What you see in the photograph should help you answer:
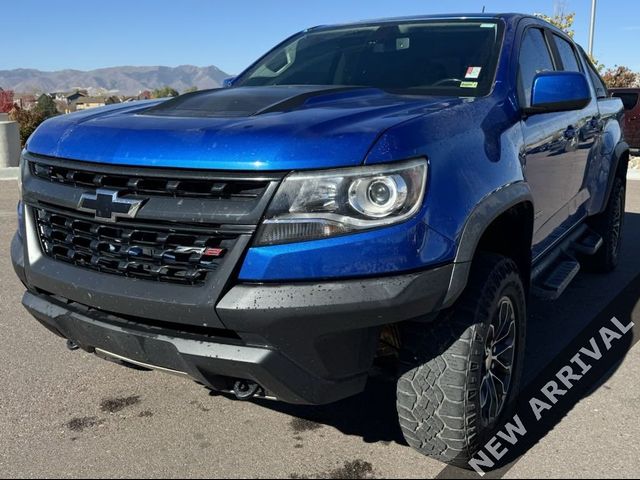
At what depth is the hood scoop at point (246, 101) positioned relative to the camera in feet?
8.20

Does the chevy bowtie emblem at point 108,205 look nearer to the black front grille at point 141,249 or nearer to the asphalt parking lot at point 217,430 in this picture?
the black front grille at point 141,249

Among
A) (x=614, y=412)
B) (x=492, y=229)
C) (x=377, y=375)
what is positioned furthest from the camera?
(x=614, y=412)

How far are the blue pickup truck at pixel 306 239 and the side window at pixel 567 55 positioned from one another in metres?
1.49

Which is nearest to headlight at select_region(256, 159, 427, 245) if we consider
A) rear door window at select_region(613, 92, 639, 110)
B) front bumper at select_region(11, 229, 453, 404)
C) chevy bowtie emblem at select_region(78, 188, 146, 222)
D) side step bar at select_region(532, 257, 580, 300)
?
front bumper at select_region(11, 229, 453, 404)

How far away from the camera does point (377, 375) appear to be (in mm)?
2533

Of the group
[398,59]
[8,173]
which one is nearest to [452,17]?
[398,59]

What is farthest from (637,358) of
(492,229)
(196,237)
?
(196,237)

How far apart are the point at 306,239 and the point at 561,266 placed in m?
2.48

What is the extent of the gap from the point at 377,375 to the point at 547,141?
5.27 feet

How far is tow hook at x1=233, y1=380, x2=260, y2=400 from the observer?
7.44ft

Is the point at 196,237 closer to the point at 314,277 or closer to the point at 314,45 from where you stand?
the point at 314,277

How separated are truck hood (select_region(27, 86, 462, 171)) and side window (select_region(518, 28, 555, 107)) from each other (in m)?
0.68

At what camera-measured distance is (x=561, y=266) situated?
401 centimetres

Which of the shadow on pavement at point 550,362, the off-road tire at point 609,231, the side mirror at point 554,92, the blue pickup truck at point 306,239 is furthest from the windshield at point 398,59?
the off-road tire at point 609,231
